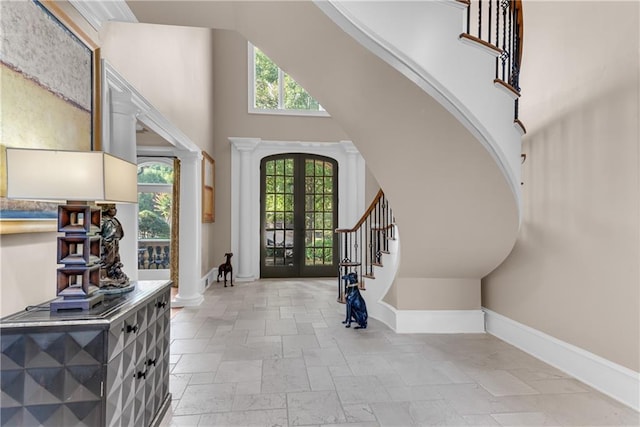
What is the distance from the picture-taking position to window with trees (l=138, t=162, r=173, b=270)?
721 centimetres

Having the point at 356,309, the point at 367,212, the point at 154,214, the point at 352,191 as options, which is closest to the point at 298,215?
the point at 352,191

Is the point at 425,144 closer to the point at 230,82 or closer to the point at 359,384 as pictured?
the point at 359,384

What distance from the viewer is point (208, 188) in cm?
625

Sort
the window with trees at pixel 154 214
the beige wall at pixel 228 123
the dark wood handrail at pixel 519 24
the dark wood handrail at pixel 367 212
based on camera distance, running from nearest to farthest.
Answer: the dark wood handrail at pixel 519 24, the dark wood handrail at pixel 367 212, the beige wall at pixel 228 123, the window with trees at pixel 154 214

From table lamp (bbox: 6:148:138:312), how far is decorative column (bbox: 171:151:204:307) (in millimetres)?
3374

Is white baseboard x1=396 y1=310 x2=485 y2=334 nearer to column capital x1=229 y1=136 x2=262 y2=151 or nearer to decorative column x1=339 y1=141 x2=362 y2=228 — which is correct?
decorative column x1=339 y1=141 x2=362 y2=228

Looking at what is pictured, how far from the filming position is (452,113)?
233 cm

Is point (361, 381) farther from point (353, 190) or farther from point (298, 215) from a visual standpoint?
point (353, 190)

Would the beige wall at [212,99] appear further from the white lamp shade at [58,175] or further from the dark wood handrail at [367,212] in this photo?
the dark wood handrail at [367,212]

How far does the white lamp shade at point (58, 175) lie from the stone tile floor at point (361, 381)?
1535 mm

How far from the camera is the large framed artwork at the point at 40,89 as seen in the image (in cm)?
141

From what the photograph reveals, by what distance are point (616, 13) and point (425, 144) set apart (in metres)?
1.57

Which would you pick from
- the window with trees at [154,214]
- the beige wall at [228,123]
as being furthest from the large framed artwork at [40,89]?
the window with trees at [154,214]

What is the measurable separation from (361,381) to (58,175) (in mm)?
2316
